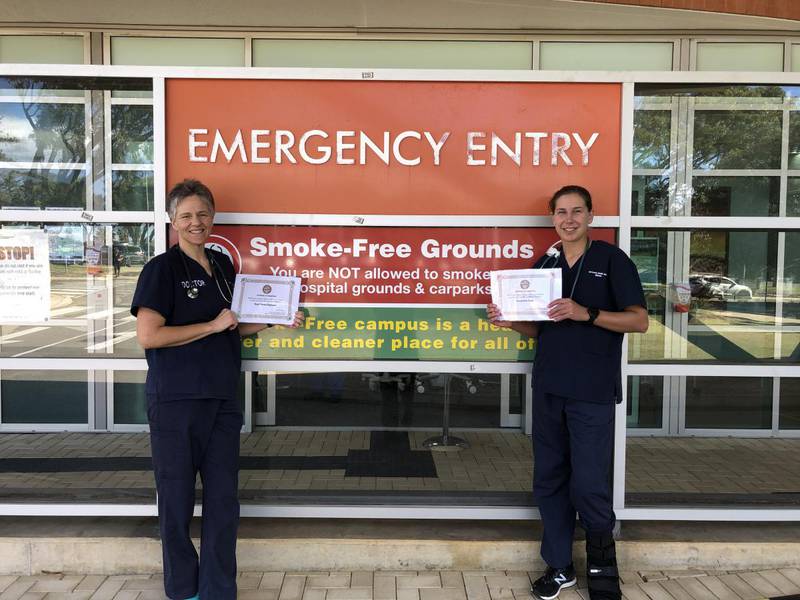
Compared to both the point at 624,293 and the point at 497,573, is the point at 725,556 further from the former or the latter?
the point at 624,293

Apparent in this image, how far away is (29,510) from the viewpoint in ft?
10.6

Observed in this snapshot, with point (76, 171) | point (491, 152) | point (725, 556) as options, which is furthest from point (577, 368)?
point (76, 171)

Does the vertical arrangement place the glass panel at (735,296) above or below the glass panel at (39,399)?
above

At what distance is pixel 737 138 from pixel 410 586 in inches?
149

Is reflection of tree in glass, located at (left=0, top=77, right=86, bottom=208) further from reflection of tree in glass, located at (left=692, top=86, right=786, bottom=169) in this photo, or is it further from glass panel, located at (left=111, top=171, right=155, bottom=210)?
reflection of tree in glass, located at (left=692, top=86, right=786, bottom=169)

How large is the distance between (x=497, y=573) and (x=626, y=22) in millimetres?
4648

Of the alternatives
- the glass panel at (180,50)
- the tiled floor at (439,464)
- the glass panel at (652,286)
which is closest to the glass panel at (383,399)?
the tiled floor at (439,464)

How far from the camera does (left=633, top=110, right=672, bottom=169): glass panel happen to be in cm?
380

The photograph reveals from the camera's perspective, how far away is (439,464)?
16.4 ft

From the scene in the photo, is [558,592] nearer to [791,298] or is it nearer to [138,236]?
[138,236]

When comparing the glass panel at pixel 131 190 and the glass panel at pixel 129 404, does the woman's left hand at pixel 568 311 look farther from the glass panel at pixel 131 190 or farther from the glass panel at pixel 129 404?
the glass panel at pixel 129 404

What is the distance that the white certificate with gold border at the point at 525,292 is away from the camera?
9.44 feet

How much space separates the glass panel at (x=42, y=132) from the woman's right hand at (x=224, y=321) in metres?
2.22

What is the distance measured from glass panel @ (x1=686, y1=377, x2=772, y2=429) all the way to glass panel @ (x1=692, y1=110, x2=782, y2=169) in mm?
2158
